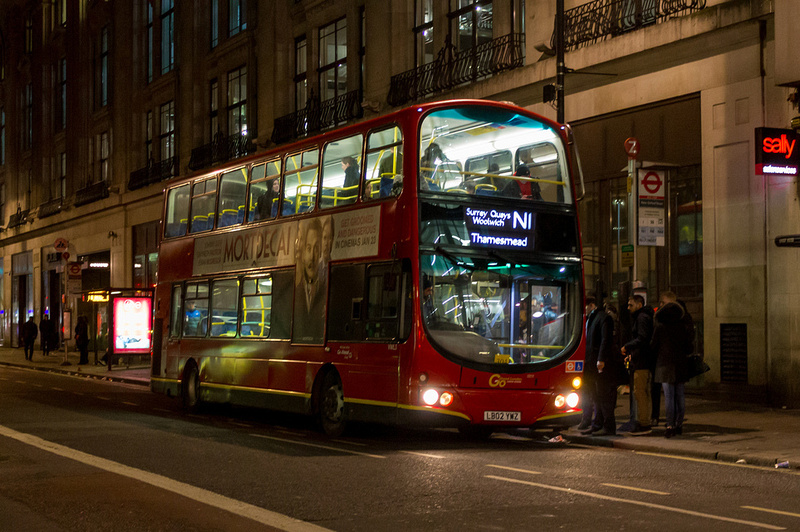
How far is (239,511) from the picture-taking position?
8.43 metres

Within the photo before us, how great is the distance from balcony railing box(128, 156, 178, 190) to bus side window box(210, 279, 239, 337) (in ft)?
76.2

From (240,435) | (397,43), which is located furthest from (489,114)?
(397,43)

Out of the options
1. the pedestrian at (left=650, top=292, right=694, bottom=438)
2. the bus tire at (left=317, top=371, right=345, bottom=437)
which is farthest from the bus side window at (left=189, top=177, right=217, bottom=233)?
the pedestrian at (left=650, top=292, right=694, bottom=438)

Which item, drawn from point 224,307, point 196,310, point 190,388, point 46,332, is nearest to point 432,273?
point 224,307

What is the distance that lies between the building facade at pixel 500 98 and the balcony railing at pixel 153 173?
112 millimetres

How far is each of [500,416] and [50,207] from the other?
45.7 m

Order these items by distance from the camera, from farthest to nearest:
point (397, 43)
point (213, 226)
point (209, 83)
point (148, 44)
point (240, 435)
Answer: point (148, 44), point (209, 83), point (397, 43), point (213, 226), point (240, 435)

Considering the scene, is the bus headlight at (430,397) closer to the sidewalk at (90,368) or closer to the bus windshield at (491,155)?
the bus windshield at (491,155)

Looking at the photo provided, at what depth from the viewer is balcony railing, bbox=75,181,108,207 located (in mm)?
47359

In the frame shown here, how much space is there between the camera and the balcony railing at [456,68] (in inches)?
939

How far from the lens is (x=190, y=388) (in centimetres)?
1952

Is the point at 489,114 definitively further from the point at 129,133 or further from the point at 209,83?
the point at 129,133

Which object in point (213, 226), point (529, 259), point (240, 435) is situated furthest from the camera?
point (213, 226)

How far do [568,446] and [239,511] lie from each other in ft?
21.4
